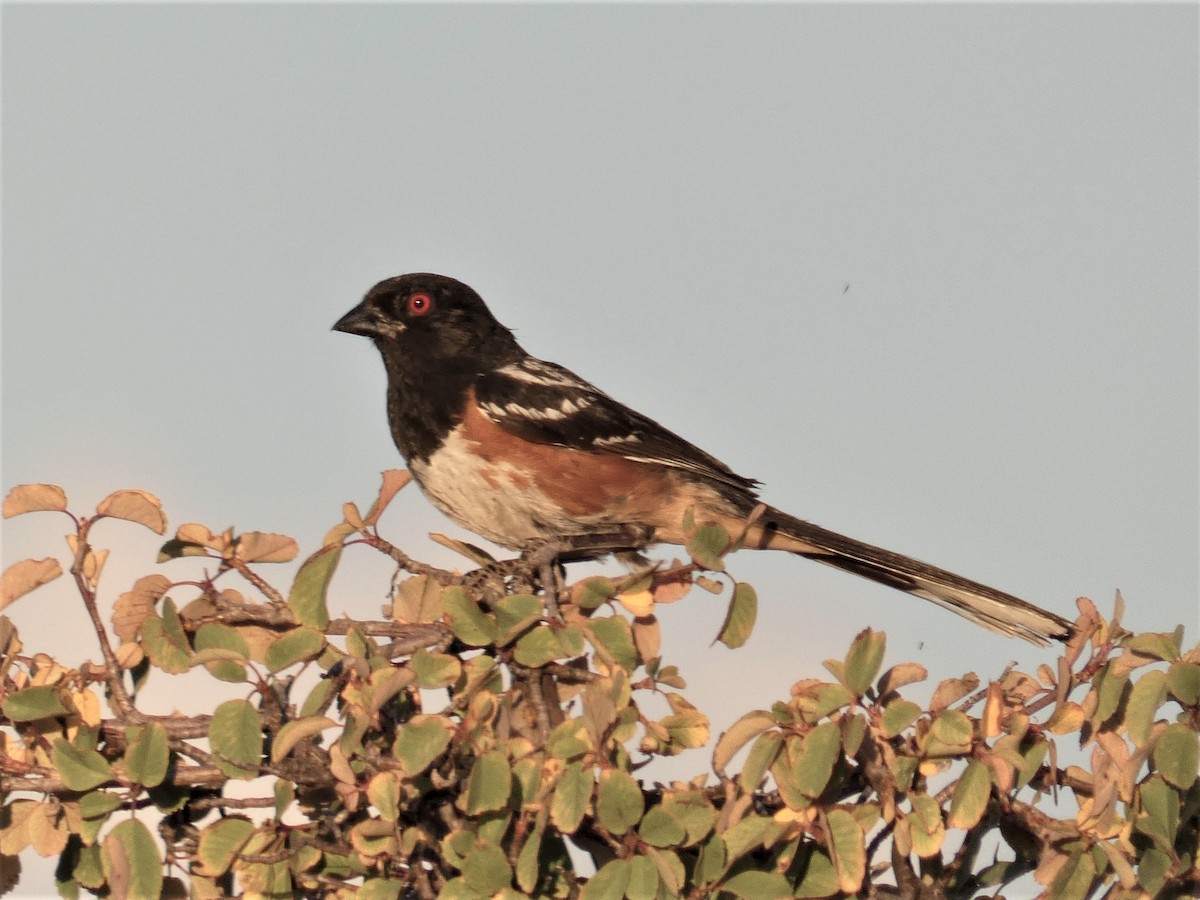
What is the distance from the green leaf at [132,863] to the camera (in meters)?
2.40

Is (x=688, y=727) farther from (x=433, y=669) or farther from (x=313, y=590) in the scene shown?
(x=313, y=590)

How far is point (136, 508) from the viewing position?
103 inches

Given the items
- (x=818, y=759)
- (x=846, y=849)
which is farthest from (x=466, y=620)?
(x=846, y=849)

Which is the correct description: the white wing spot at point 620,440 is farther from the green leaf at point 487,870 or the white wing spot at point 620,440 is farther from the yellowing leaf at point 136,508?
the green leaf at point 487,870

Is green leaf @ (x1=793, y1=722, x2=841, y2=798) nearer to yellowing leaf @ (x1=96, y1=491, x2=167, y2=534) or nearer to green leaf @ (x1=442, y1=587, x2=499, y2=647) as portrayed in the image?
green leaf @ (x1=442, y1=587, x2=499, y2=647)

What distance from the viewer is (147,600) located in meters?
2.69

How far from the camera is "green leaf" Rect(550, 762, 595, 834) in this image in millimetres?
2227

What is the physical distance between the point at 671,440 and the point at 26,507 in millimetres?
2994

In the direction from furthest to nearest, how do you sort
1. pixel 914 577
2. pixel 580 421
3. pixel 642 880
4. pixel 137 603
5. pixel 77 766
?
pixel 580 421
pixel 914 577
pixel 137 603
pixel 77 766
pixel 642 880

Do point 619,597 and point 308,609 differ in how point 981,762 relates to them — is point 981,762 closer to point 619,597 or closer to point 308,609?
point 619,597

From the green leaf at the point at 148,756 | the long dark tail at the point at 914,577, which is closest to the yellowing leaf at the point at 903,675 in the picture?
the green leaf at the point at 148,756

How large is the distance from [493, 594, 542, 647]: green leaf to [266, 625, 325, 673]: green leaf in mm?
333

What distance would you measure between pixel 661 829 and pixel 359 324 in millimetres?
3410

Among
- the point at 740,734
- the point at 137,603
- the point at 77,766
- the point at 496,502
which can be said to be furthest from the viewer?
the point at 496,502
